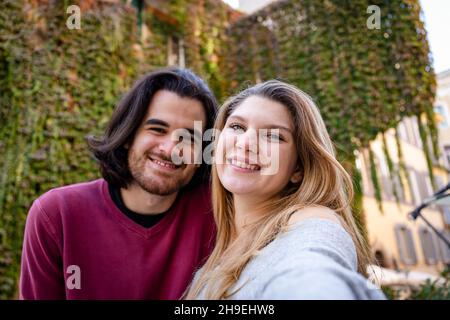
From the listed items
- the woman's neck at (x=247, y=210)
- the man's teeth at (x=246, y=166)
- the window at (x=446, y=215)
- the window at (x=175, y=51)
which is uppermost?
the window at (x=175, y=51)

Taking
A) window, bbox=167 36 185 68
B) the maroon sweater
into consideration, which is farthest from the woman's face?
window, bbox=167 36 185 68

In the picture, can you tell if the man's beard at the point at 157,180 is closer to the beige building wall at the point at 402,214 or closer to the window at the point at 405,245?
the beige building wall at the point at 402,214

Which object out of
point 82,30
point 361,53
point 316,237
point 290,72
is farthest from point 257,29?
point 316,237

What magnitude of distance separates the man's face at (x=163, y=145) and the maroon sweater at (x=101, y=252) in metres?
0.26

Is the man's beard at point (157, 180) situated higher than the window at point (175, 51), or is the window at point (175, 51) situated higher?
the window at point (175, 51)

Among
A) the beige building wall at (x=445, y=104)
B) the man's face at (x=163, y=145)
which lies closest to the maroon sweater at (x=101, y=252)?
the man's face at (x=163, y=145)

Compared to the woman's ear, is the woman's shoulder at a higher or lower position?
lower

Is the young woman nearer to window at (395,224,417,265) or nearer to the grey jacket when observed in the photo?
the grey jacket

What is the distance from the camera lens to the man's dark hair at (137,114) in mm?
2514

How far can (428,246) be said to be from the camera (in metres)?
16.2

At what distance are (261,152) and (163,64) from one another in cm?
560

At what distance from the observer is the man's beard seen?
2.31 m

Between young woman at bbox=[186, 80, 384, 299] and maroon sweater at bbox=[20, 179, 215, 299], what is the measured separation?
0.31 m
